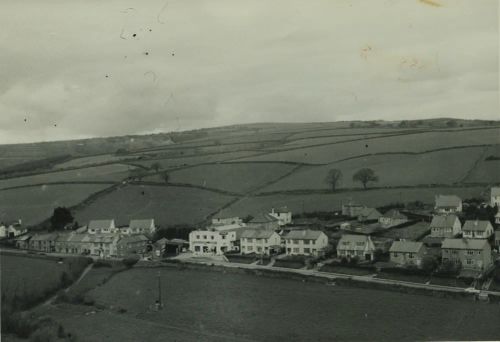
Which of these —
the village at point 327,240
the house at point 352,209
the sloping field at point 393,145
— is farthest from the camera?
the sloping field at point 393,145

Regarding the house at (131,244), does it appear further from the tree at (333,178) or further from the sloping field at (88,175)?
the tree at (333,178)

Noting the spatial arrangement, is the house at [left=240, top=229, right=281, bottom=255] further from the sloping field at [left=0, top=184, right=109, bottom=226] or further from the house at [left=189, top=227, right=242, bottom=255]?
the sloping field at [left=0, top=184, right=109, bottom=226]

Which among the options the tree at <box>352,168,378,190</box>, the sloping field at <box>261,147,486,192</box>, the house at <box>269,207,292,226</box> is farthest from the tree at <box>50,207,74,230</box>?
the tree at <box>352,168,378,190</box>

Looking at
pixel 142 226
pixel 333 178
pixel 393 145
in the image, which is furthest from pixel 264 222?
pixel 393 145

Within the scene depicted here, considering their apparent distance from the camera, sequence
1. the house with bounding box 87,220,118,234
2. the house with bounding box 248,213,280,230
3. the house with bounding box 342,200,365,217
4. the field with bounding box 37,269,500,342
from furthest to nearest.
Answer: the house with bounding box 342,200,365,217
the house with bounding box 248,213,280,230
the house with bounding box 87,220,118,234
the field with bounding box 37,269,500,342

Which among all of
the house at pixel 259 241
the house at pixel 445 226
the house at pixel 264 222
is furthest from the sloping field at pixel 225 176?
the house at pixel 445 226

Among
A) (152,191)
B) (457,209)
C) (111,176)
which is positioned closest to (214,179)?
(152,191)

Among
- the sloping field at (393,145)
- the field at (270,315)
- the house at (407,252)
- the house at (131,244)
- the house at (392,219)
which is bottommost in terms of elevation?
the field at (270,315)
